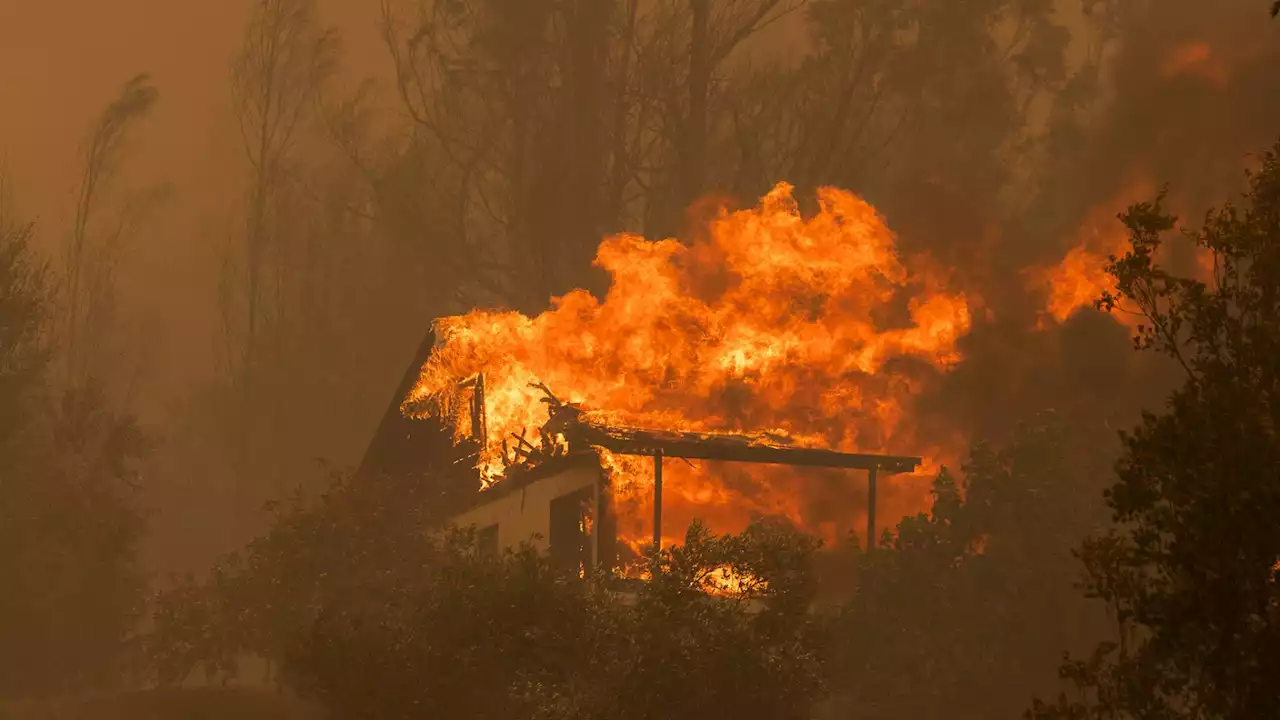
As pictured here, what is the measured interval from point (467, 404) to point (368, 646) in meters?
11.1

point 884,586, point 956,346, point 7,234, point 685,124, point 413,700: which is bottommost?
point 413,700

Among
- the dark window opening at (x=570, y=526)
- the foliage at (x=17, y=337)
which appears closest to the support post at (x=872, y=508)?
the dark window opening at (x=570, y=526)

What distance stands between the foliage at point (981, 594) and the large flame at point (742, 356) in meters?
3.14

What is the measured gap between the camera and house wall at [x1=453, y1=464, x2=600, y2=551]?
74.5 feet

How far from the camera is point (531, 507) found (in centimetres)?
2495

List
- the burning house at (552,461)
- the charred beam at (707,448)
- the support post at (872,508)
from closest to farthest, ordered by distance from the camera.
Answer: the charred beam at (707,448) < the burning house at (552,461) < the support post at (872,508)

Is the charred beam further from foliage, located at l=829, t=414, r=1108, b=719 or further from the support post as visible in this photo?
foliage, located at l=829, t=414, r=1108, b=719

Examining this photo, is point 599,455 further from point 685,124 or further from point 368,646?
point 685,124

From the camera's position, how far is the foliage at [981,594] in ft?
64.0

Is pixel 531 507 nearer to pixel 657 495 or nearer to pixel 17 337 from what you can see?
pixel 657 495

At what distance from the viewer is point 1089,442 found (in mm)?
20797

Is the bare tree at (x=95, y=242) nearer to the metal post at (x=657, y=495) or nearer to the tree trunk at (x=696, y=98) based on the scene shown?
the tree trunk at (x=696, y=98)

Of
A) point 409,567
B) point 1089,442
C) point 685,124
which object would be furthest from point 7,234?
point 1089,442

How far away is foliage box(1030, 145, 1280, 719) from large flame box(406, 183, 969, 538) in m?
13.2
